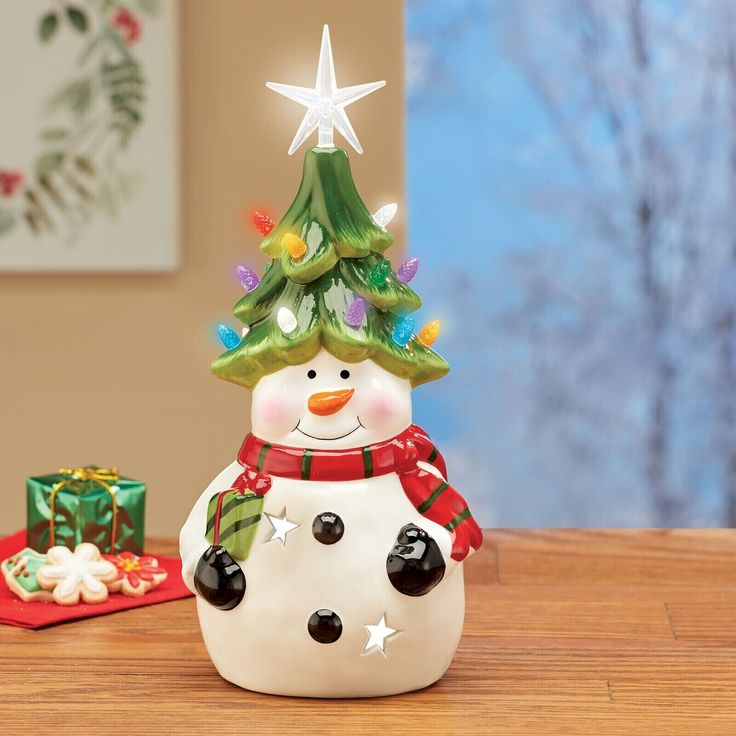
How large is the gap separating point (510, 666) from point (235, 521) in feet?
0.76

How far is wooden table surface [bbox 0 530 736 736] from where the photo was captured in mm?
745

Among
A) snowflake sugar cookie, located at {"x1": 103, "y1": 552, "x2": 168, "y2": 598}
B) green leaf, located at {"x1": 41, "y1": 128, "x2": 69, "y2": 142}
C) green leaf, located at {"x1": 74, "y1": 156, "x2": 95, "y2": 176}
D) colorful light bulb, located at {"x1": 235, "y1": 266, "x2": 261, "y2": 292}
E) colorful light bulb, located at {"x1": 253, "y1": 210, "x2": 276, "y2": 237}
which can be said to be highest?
green leaf, located at {"x1": 41, "y1": 128, "x2": 69, "y2": 142}

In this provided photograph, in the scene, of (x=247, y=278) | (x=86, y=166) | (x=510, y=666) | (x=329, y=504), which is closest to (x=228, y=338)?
(x=247, y=278)

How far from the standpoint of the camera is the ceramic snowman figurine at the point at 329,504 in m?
0.81

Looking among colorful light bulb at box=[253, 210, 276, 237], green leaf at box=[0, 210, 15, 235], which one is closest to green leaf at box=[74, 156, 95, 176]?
green leaf at box=[0, 210, 15, 235]

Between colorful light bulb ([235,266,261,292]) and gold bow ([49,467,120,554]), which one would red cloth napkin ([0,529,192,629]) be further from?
colorful light bulb ([235,266,261,292])

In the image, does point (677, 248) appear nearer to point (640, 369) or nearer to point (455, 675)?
point (640, 369)

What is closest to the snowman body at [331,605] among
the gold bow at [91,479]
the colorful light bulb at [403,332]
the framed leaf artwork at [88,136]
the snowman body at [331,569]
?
the snowman body at [331,569]

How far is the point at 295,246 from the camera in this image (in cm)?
83

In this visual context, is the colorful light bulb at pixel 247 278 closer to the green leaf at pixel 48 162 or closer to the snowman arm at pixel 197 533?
the snowman arm at pixel 197 533

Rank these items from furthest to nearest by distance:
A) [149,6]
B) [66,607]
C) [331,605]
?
[149,6], [66,607], [331,605]

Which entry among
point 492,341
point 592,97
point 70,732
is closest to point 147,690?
point 70,732

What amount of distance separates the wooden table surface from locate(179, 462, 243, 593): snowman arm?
0.08m

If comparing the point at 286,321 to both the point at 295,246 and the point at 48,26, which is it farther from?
the point at 48,26
